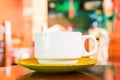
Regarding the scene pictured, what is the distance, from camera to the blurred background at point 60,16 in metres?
3.06

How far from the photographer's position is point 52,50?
1.68ft

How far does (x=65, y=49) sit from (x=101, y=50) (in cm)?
78

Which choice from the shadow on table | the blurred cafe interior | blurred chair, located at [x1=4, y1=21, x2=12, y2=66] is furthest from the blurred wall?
the shadow on table

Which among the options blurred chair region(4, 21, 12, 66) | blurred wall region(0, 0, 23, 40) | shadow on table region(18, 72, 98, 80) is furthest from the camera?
blurred wall region(0, 0, 23, 40)

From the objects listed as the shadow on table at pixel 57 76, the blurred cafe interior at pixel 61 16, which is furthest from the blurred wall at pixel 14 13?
the shadow on table at pixel 57 76

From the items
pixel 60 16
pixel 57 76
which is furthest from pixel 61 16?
pixel 57 76

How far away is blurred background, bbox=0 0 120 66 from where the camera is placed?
3.06m

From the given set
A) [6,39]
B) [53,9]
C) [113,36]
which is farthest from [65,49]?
[53,9]

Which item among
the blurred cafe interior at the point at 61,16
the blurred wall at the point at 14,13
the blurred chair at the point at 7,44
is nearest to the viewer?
the blurred chair at the point at 7,44

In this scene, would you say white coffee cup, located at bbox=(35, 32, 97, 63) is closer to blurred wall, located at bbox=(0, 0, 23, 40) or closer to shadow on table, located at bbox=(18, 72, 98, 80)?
shadow on table, located at bbox=(18, 72, 98, 80)

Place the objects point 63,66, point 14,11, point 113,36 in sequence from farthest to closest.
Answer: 1. point 14,11
2. point 113,36
3. point 63,66

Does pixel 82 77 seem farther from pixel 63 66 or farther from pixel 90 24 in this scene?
pixel 90 24

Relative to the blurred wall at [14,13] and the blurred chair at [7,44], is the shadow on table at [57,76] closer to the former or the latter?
the blurred chair at [7,44]

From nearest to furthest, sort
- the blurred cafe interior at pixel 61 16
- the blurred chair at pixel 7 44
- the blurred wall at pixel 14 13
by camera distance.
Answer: the blurred chair at pixel 7 44 → the blurred cafe interior at pixel 61 16 → the blurred wall at pixel 14 13
